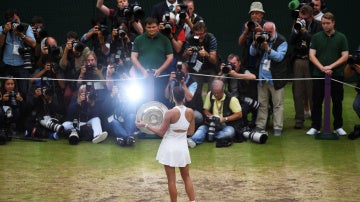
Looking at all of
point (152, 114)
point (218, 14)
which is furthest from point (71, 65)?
point (218, 14)

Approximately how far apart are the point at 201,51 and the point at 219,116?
123 centimetres

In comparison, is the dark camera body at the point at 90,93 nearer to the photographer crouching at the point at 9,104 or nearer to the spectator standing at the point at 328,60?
the photographer crouching at the point at 9,104

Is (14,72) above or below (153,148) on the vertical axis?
above

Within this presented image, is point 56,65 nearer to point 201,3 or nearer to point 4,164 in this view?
point 4,164

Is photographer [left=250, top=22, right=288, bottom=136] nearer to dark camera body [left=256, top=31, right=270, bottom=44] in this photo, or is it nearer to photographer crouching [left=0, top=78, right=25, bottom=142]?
dark camera body [left=256, top=31, right=270, bottom=44]

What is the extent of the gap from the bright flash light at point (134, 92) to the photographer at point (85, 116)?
1.93 feet

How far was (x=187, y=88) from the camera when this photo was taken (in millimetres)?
13875

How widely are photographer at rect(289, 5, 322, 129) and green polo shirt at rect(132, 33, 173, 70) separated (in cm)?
241

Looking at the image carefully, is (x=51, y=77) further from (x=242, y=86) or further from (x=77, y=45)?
(x=242, y=86)

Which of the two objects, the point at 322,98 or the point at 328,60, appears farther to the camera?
the point at 322,98

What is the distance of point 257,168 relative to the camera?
39.2 feet

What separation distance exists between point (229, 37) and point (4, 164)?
904 cm

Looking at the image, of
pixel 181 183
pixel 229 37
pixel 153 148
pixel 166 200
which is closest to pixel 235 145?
pixel 153 148

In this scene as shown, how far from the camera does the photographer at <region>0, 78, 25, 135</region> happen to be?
547 inches
